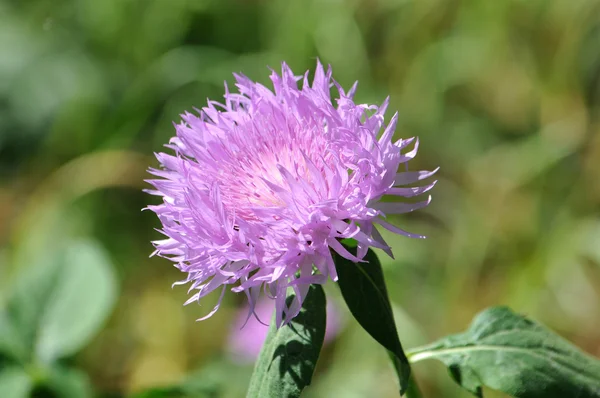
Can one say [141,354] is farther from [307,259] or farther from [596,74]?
[596,74]

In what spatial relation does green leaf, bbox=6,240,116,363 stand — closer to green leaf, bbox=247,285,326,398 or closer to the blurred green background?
the blurred green background

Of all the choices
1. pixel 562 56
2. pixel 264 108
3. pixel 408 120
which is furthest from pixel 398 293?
pixel 264 108

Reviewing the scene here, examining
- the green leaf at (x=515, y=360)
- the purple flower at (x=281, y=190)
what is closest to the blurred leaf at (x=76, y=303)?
the purple flower at (x=281, y=190)

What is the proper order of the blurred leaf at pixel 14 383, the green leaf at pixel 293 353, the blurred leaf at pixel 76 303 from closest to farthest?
the green leaf at pixel 293 353 < the blurred leaf at pixel 14 383 < the blurred leaf at pixel 76 303

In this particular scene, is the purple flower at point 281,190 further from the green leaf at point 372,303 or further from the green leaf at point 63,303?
the green leaf at point 63,303

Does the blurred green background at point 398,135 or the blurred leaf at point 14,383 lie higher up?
the blurred green background at point 398,135

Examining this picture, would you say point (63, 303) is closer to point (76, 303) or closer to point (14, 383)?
point (76, 303)

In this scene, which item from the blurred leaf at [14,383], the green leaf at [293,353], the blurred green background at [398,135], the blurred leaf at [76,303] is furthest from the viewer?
the blurred green background at [398,135]

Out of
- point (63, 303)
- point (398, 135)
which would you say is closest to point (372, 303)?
point (63, 303)

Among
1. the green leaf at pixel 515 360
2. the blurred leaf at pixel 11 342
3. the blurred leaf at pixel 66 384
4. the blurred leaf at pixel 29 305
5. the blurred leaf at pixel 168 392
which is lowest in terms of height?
the green leaf at pixel 515 360
